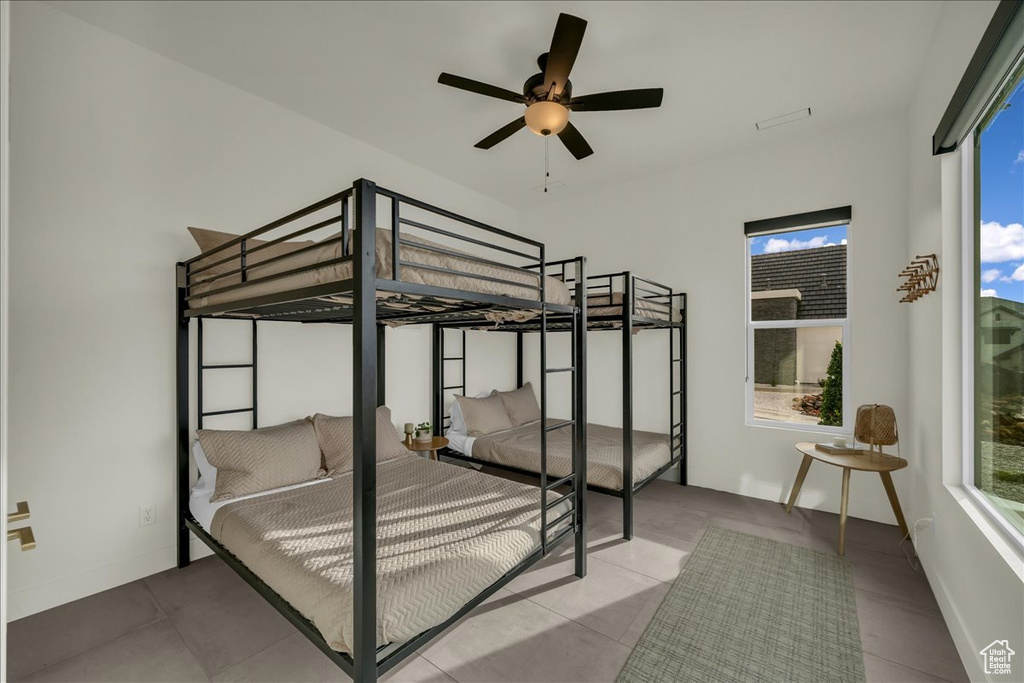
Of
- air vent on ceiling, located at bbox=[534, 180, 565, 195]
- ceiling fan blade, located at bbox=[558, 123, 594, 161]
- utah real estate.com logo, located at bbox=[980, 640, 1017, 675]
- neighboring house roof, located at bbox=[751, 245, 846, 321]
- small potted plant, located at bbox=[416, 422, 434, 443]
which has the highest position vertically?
air vent on ceiling, located at bbox=[534, 180, 565, 195]

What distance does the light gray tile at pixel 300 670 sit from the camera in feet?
5.54

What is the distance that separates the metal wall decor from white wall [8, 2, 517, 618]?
158 inches

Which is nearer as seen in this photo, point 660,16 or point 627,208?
point 660,16

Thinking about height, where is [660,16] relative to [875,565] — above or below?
above

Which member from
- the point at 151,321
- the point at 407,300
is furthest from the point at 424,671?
the point at 151,321

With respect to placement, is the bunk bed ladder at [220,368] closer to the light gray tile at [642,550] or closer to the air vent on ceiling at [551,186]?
the light gray tile at [642,550]

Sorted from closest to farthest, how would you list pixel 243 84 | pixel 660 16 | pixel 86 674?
1. pixel 86 674
2. pixel 660 16
3. pixel 243 84

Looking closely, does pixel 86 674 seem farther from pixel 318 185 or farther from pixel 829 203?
pixel 829 203

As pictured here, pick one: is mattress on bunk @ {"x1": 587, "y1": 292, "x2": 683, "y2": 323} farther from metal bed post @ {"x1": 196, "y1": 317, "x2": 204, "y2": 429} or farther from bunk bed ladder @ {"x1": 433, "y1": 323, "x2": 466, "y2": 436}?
metal bed post @ {"x1": 196, "y1": 317, "x2": 204, "y2": 429}

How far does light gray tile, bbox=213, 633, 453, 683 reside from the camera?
1.69 meters

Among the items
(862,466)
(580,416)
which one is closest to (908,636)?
(862,466)

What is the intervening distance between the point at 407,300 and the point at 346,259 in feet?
1.75

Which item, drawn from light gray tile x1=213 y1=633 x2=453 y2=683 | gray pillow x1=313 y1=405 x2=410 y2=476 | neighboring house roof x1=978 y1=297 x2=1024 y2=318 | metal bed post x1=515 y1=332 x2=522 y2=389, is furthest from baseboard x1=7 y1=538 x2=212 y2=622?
neighboring house roof x1=978 y1=297 x2=1024 y2=318

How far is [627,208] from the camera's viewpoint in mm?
4414
